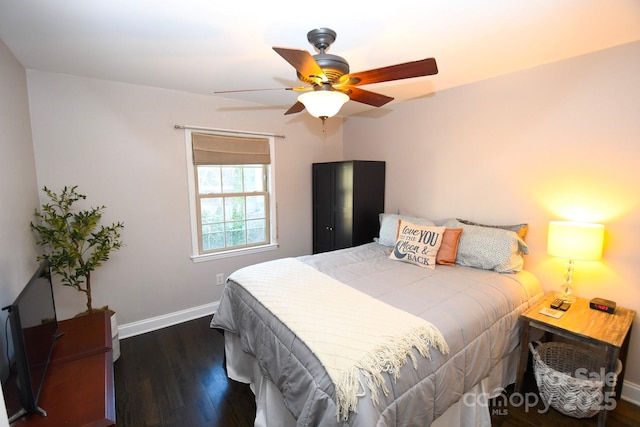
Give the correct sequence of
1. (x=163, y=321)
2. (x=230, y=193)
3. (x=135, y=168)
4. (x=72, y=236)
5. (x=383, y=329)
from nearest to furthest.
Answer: (x=383, y=329), (x=72, y=236), (x=135, y=168), (x=163, y=321), (x=230, y=193)

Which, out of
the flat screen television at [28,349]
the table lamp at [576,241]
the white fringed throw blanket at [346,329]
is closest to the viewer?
the flat screen television at [28,349]

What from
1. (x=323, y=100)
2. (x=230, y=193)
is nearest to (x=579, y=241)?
(x=323, y=100)

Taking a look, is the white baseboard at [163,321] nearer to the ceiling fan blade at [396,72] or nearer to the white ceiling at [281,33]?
the white ceiling at [281,33]

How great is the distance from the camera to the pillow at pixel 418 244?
2.45 meters

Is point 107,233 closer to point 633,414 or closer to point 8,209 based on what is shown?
point 8,209

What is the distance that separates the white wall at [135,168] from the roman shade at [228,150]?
13cm

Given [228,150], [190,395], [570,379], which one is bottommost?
[190,395]

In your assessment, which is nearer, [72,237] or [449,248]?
[72,237]

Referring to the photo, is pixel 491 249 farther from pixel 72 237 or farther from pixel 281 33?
pixel 72 237

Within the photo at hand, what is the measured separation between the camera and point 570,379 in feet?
5.82

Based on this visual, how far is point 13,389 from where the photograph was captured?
115 cm

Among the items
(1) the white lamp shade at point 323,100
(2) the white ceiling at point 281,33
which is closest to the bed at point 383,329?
(1) the white lamp shade at point 323,100

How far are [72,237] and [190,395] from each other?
149cm

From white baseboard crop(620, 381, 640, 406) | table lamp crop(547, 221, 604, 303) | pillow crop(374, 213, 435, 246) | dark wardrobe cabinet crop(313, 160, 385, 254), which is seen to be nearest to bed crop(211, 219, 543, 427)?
table lamp crop(547, 221, 604, 303)
